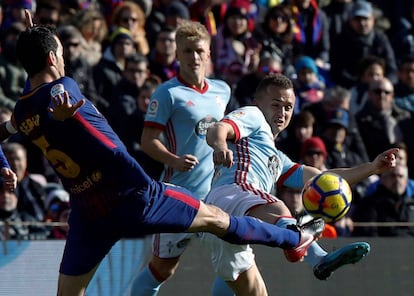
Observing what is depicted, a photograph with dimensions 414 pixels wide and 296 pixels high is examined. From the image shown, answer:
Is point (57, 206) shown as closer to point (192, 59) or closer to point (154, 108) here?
point (154, 108)

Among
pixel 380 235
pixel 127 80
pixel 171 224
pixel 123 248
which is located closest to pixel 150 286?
pixel 123 248

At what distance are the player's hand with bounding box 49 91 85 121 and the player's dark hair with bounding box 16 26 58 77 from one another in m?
0.37

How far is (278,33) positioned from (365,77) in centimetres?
120

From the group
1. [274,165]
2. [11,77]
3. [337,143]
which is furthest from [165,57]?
[274,165]

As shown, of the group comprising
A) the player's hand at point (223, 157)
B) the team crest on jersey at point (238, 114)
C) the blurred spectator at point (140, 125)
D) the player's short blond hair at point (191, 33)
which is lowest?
the blurred spectator at point (140, 125)

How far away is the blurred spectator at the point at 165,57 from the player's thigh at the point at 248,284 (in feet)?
19.1

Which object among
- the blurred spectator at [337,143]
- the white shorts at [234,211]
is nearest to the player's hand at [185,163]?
the white shorts at [234,211]

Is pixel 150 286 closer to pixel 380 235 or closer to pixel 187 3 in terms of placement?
pixel 380 235

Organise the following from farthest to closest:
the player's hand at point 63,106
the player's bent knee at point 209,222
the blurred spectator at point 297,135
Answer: the blurred spectator at point 297,135
the player's bent knee at point 209,222
the player's hand at point 63,106

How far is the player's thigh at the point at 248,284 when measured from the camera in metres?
8.13

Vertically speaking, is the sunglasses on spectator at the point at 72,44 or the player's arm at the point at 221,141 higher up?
the player's arm at the point at 221,141

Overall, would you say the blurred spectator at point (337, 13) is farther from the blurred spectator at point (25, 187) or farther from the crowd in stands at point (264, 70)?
the blurred spectator at point (25, 187)

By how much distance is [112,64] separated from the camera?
1365 centimetres

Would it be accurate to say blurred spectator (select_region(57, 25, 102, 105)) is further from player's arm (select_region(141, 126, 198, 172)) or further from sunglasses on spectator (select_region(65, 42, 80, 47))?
player's arm (select_region(141, 126, 198, 172))
